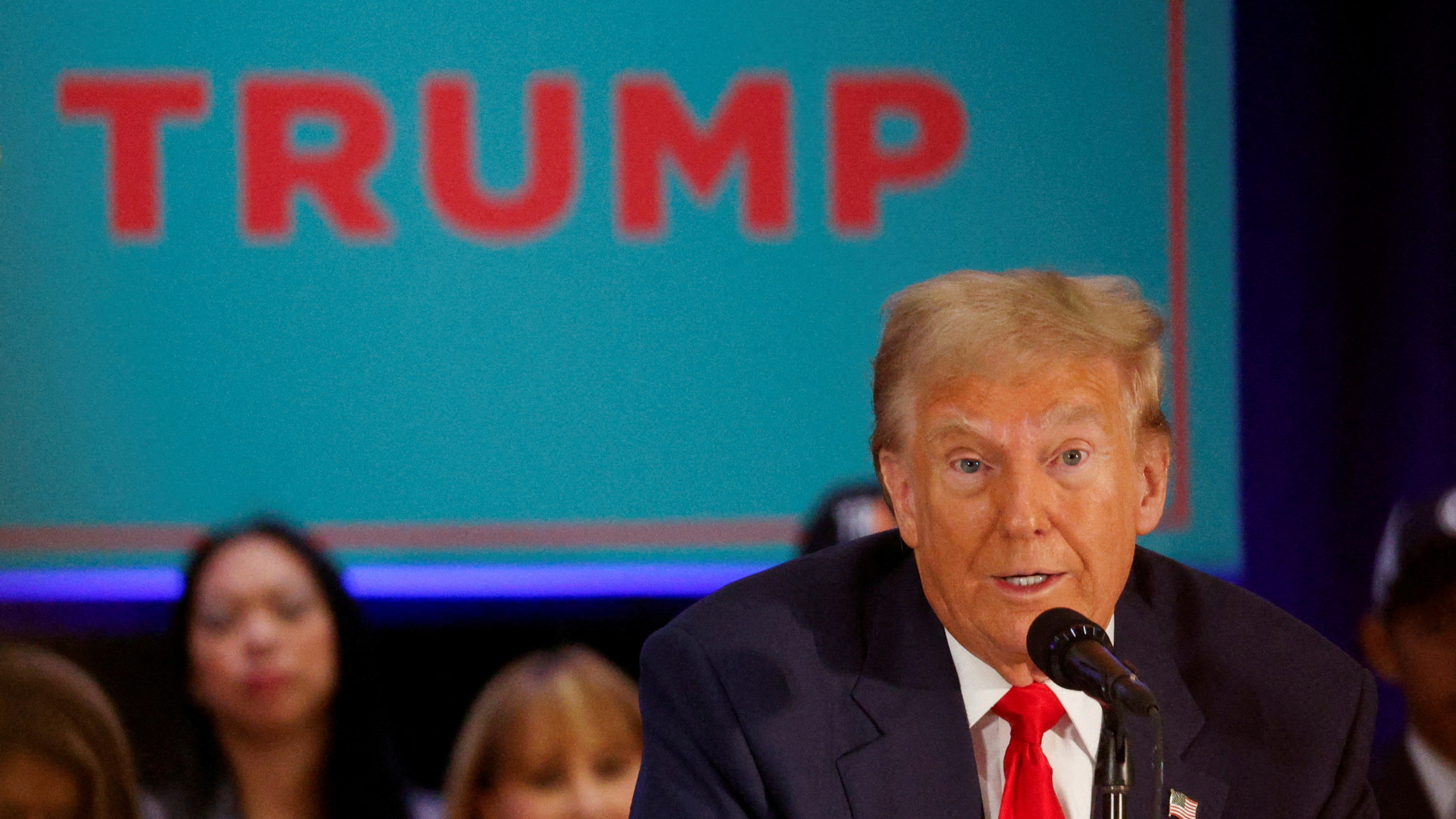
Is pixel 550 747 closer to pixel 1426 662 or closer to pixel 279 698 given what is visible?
pixel 279 698

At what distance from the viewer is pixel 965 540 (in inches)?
66.2

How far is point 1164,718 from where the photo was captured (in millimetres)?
1803

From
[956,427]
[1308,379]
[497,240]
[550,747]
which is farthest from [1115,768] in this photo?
[497,240]

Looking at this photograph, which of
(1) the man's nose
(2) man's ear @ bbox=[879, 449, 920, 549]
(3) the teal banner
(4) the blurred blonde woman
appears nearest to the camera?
(1) the man's nose

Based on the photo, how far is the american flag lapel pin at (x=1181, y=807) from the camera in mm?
1694

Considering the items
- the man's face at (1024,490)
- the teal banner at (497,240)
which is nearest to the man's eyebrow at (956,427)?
the man's face at (1024,490)

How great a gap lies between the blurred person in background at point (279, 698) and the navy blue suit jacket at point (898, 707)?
7.70 ft

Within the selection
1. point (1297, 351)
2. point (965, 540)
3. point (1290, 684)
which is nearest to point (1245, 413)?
point (1297, 351)

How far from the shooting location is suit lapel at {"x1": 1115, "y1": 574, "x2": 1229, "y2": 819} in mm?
1737

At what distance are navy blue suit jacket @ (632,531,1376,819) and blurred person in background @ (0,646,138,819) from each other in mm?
2481

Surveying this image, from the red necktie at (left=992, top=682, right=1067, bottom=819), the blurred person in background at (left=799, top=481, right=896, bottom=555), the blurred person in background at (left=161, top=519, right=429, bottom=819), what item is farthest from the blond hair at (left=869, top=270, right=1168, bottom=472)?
the blurred person in background at (left=161, top=519, right=429, bottom=819)

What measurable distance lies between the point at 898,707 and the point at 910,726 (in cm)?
3

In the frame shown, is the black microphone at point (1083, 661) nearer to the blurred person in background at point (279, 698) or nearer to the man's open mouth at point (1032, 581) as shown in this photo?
the man's open mouth at point (1032, 581)

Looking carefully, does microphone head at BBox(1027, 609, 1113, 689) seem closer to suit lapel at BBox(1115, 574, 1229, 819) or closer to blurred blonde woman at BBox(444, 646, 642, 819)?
suit lapel at BBox(1115, 574, 1229, 819)
